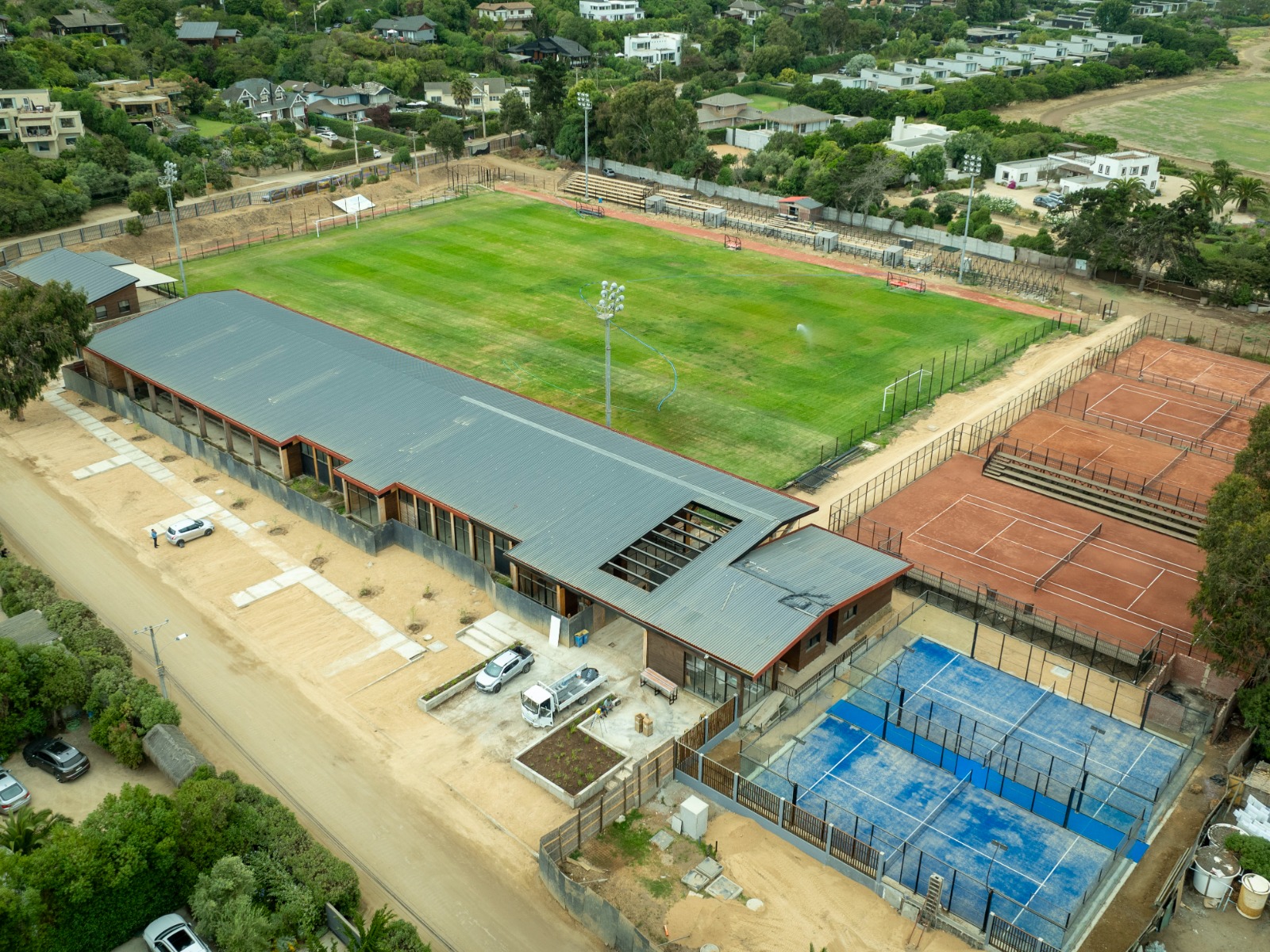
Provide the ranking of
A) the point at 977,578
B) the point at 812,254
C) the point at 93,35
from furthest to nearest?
the point at 93,35, the point at 812,254, the point at 977,578

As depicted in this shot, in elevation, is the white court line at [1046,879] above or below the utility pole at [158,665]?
below

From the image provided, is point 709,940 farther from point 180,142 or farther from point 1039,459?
point 180,142

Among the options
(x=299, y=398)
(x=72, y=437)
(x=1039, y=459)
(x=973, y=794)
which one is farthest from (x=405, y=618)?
(x=1039, y=459)

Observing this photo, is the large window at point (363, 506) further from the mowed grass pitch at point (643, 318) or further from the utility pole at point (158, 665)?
the mowed grass pitch at point (643, 318)

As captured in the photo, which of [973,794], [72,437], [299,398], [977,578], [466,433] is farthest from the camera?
[72,437]

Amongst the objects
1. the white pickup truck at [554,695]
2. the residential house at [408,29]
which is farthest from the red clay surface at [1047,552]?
the residential house at [408,29]

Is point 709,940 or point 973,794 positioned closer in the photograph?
point 709,940
